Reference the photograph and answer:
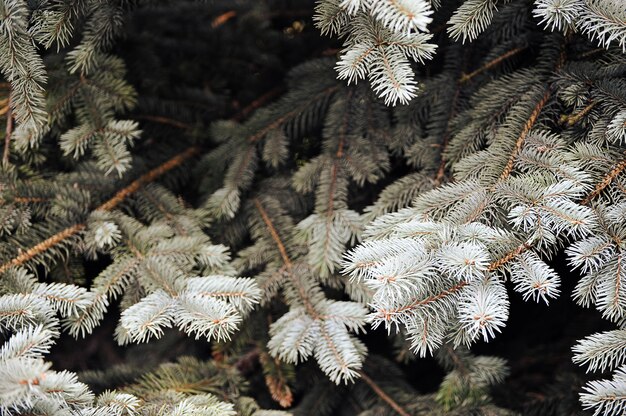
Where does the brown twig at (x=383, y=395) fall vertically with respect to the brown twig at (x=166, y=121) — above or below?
below

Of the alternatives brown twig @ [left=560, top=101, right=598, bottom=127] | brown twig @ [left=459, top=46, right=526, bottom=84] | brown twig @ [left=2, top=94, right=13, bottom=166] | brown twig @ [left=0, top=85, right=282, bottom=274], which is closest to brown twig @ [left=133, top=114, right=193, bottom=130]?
brown twig @ [left=0, top=85, right=282, bottom=274]

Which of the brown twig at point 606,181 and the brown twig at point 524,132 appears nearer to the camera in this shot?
the brown twig at point 606,181

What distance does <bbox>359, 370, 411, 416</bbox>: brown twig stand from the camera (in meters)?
1.60

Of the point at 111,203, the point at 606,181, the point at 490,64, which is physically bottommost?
the point at 111,203

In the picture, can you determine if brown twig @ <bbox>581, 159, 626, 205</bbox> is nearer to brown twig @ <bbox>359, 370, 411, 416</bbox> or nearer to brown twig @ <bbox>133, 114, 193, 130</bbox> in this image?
brown twig @ <bbox>359, 370, 411, 416</bbox>

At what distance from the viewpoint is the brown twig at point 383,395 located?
1601 mm

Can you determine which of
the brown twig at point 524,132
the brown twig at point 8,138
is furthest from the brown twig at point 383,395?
the brown twig at point 8,138

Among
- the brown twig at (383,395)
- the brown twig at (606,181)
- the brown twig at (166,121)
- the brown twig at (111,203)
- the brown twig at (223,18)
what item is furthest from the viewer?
the brown twig at (223,18)

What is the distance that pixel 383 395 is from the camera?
65.2 inches

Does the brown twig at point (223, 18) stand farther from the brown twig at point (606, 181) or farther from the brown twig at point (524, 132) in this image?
the brown twig at point (606, 181)

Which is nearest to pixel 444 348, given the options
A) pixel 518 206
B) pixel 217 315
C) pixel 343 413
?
pixel 343 413

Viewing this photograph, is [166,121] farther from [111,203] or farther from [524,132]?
[524,132]

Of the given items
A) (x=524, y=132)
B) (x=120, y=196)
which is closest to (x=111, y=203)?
(x=120, y=196)

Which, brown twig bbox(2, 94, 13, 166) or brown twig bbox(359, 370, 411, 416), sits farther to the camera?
brown twig bbox(359, 370, 411, 416)
